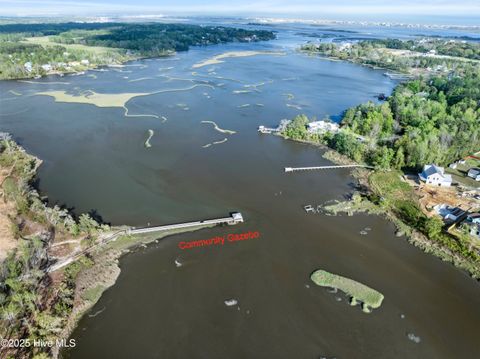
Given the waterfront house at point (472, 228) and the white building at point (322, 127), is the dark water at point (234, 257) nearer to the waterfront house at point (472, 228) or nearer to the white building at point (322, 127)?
the waterfront house at point (472, 228)

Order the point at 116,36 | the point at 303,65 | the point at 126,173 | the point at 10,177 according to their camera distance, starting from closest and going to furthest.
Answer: the point at 10,177
the point at 126,173
the point at 303,65
the point at 116,36

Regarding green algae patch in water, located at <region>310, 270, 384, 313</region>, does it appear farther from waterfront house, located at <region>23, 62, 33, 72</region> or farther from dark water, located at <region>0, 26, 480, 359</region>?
waterfront house, located at <region>23, 62, 33, 72</region>

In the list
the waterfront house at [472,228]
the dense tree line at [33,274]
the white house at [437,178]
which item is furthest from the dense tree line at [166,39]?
the waterfront house at [472,228]

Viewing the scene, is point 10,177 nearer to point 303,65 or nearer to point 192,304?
point 192,304

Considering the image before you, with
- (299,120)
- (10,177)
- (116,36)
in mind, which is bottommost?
(10,177)

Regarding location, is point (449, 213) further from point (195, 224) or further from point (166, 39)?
point (166, 39)

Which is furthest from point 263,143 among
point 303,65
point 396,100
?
point 303,65
